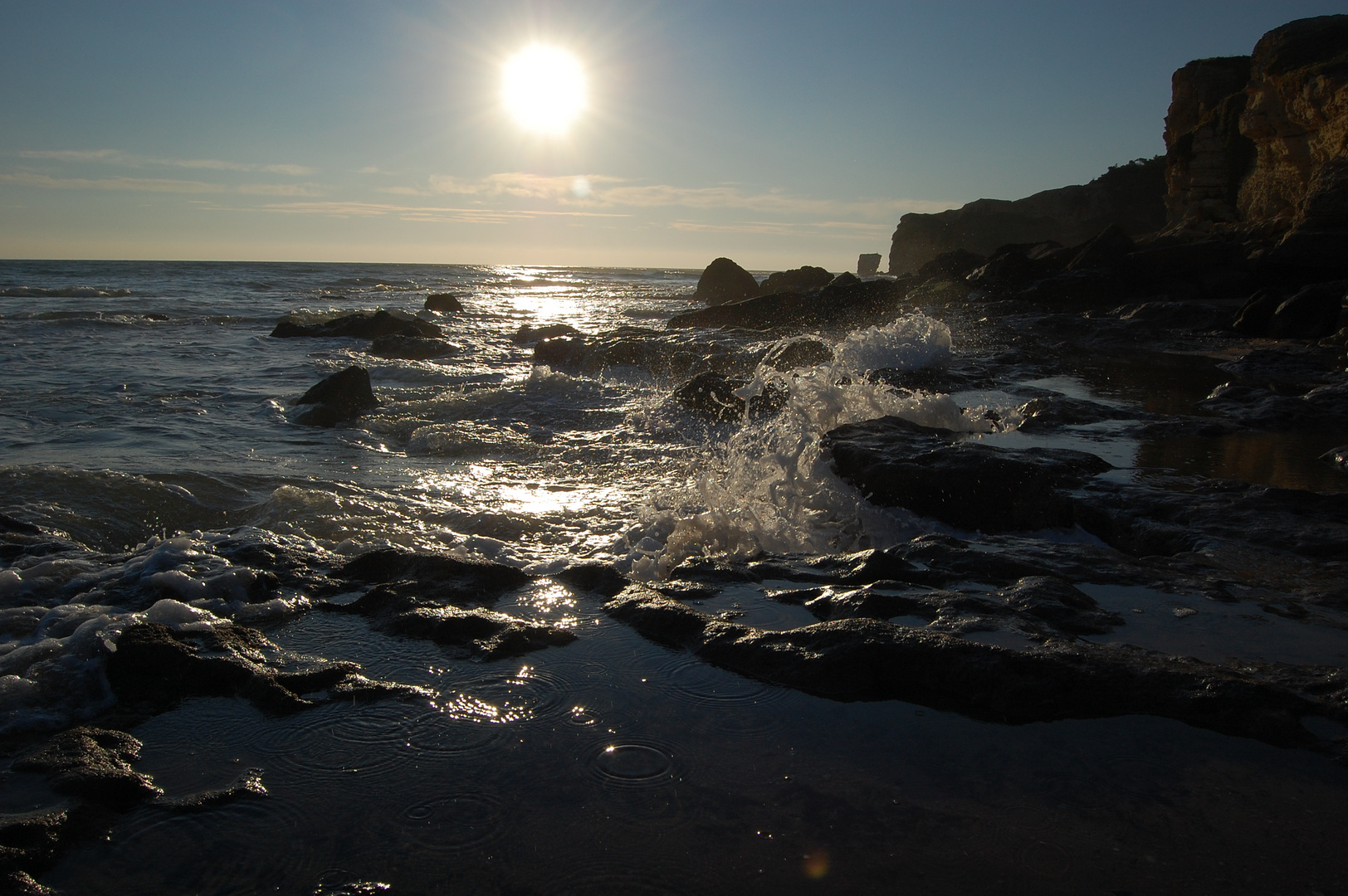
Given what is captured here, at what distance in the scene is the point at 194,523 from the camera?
15.8 ft

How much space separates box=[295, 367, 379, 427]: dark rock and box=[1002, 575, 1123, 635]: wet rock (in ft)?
22.8

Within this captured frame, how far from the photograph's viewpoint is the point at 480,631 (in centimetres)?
307

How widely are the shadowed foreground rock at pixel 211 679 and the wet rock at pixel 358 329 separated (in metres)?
15.0

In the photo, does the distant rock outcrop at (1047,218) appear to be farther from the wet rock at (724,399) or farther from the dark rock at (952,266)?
the wet rock at (724,399)

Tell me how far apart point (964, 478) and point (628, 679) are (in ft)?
8.20

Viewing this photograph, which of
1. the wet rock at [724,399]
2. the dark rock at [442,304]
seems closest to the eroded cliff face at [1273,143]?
Answer: the wet rock at [724,399]

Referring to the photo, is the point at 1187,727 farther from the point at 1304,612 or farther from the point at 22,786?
the point at 22,786

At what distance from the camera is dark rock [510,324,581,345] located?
56.5 feet

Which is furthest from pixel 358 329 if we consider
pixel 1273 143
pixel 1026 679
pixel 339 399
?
pixel 1273 143

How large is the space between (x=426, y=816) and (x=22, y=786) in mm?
1165

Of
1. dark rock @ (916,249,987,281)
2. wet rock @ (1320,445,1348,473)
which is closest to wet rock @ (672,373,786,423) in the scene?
wet rock @ (1320,445,1348,473)

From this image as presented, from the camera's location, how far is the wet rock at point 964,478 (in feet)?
13.9

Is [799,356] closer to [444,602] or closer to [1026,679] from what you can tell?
[444,602]

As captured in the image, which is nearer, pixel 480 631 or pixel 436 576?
pixel 480 631
